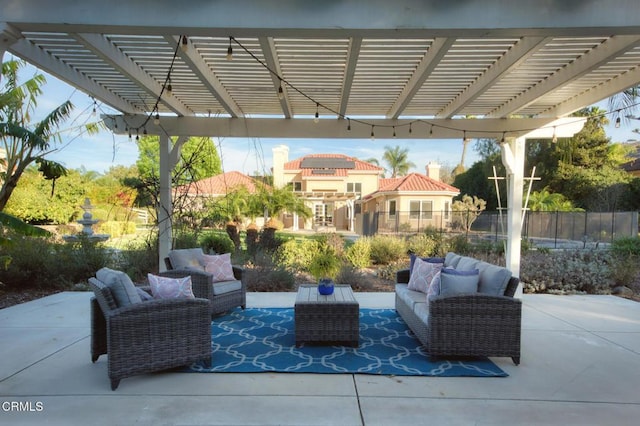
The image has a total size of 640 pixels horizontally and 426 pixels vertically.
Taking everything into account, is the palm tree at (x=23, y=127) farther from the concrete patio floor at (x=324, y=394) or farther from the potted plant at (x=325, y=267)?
the potted plant at (x=325, y=267)

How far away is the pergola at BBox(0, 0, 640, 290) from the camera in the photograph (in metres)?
2.95

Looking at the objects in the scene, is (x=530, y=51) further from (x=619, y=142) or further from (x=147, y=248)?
(x=619, y=142)

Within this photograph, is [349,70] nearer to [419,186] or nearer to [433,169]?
[419,186]

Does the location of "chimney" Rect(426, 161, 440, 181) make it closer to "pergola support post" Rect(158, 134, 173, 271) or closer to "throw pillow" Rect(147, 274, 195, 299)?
"pergola support post" Rect(158, 134, 173, 271)

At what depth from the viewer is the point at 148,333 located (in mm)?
3270

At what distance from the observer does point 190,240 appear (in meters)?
8.21

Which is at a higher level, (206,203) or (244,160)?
(244,160)

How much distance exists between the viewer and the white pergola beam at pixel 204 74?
161 inches

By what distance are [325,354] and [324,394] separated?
2.92 ft

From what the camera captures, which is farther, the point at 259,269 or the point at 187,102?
the point at 259,269

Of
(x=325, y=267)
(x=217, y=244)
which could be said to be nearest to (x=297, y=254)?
(x=325, y=267)

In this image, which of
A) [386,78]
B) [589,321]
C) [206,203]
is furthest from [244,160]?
[589,321]

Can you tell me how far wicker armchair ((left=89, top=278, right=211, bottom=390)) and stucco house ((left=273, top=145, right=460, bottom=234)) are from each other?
20020 millimetres

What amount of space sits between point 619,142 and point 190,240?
23.0 meters
